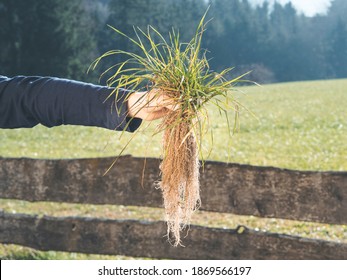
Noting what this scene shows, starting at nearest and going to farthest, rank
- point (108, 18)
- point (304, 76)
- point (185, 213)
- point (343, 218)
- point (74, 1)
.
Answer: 1. point (185, 213)
2. point (343, 218)
3. point (74, 1)
4. point (108, 18)
5. point (304, 76)

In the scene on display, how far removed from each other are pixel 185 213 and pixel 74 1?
36.5 metres

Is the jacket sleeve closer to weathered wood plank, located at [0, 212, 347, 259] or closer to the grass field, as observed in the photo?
weathered wood plank, located at [0, 212, 347, 259]

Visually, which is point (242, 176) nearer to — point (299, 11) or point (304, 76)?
point (304, 76)

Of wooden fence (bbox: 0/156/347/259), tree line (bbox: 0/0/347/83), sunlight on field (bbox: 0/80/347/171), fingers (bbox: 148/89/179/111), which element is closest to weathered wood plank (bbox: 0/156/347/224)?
wooden fence (bbox: 0/156/347/259)

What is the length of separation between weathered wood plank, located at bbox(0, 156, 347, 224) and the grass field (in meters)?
0.79

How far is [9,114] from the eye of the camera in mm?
2324

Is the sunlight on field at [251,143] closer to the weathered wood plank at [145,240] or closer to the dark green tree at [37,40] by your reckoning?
the weathered wood plank at [145,240]

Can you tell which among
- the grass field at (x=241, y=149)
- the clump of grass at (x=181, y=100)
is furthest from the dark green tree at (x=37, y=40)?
the clump of grass at (x=181, y=100)

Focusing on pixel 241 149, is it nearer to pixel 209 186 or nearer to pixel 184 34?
pixel 209 186

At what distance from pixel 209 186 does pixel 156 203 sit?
1.47 ft

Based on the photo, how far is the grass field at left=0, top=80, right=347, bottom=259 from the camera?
317 inches

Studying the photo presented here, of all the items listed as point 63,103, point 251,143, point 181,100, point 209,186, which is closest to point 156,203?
point 209,186

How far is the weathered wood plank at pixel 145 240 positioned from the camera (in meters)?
5.19

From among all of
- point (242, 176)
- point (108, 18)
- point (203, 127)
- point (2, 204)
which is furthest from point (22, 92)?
point (108, 18)
